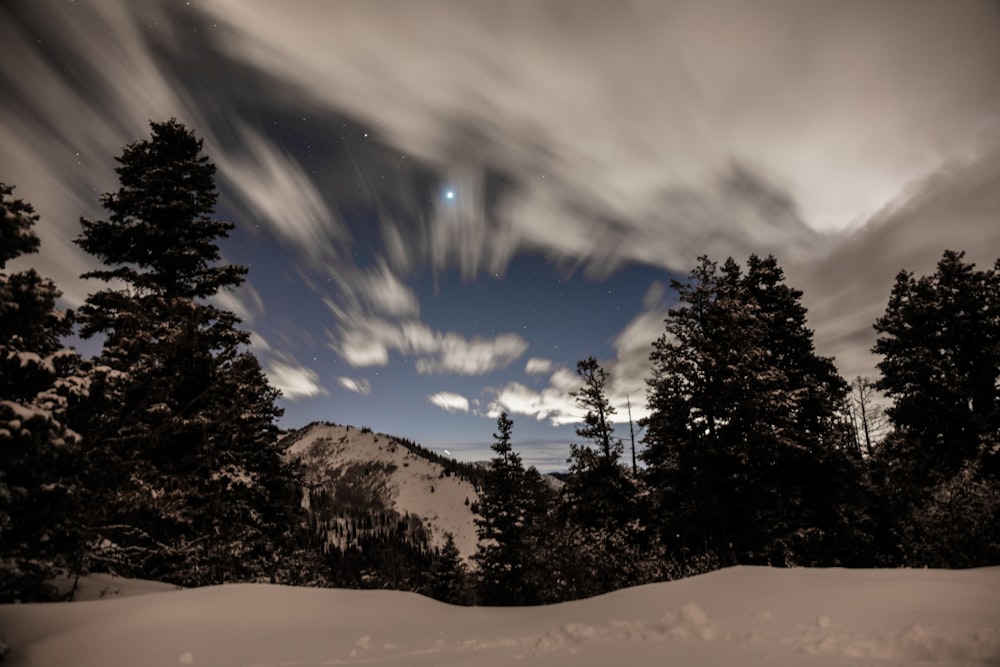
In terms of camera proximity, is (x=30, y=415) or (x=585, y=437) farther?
(x=585, y=437)

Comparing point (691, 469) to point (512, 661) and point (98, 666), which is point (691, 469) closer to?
point (512, 661)

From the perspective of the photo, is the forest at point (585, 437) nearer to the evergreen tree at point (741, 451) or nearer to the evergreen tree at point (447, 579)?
the evergreen tree at point (741, 451)

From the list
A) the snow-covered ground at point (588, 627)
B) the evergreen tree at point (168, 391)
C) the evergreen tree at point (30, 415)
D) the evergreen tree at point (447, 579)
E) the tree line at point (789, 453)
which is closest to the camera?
the snow-covered ground at point (588, 627)

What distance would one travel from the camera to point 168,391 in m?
11.2

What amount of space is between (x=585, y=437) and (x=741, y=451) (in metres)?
8.37

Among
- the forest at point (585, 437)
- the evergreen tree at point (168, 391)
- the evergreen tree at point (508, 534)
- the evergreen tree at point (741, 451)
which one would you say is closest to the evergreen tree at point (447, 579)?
the evergreen tree at point (508, 534)

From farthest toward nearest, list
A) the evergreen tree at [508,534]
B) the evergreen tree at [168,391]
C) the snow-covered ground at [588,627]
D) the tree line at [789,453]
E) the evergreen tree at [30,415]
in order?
1. the evergreen tree at [508,534]
2. the tree line at [789,453]
3. the evergreen tree at [168,391]
4. the evergreen tree at [30,415]
5. the snow-covered ground at [588,627]

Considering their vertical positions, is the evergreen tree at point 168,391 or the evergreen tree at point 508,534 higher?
the evergreen tree at point 168,391

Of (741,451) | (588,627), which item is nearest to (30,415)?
(588,627)

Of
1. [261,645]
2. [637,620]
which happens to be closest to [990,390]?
[637,620]

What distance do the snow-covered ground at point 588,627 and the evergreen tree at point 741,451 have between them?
27.0 ft

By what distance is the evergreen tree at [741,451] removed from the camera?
15211 mm

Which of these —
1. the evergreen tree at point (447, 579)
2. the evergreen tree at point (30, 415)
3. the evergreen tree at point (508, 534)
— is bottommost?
the evergreen tree at point (447, 579)

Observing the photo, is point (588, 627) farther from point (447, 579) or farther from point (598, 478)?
point (447, 579)
